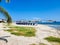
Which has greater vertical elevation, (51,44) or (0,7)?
(0,7)

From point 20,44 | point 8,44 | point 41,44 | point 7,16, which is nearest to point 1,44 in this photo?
point 8,44

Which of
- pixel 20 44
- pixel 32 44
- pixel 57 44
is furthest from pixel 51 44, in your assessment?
pixel 20 44

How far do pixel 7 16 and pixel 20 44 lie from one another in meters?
3.48

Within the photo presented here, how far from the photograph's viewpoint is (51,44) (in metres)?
16.3

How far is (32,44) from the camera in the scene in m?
15.7

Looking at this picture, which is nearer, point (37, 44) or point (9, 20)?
point (9, 20)

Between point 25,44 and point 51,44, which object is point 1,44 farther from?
point 51,44

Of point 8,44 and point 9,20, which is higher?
point 9,20

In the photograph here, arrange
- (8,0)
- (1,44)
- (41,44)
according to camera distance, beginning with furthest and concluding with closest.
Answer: (41,44) < (1,44) < (8,0)

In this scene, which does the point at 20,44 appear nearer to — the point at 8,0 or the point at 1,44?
the point at 1,44

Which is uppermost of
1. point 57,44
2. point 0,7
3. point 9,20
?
point 0,7

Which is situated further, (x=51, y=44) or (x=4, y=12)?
(x=51, y=44)

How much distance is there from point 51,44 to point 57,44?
28.6 inches

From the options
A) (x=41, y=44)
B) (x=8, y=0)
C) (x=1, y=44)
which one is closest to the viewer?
(x=8, y=0)
